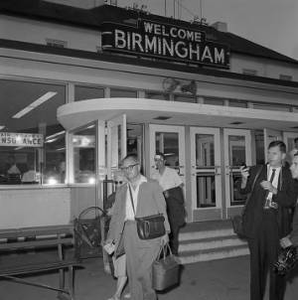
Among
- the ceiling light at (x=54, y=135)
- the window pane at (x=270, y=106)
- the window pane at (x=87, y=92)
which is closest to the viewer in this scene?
the ceiling light at (x=54, y=135)

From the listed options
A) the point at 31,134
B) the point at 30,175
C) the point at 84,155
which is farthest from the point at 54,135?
the point at 30,175

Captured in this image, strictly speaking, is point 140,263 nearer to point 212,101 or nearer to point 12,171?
point 12,171

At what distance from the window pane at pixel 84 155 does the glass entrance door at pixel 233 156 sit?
3.42 m

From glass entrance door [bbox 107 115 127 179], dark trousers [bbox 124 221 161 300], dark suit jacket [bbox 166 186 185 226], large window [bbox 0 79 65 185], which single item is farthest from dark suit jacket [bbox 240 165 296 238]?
large window [bbox 0 79 65 185]

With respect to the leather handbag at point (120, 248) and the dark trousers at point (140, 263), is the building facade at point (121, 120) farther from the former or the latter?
the dark trousers at point (140, 263)

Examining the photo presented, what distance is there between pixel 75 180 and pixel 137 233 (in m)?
4.87

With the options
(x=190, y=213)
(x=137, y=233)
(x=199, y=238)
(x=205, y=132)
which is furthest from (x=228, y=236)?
(x=137, y=233)

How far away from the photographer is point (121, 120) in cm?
704

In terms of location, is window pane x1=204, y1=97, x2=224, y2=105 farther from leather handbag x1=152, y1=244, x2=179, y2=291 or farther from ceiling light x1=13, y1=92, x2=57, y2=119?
leather handbag x1=152, y1=244, x2=179, y2=291

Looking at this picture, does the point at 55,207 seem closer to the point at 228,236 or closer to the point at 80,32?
the point at 228,236

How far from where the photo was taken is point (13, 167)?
27.0 feet

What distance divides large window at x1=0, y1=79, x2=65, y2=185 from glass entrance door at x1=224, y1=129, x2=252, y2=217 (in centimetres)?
402

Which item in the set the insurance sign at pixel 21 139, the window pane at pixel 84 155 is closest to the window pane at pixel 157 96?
the window pane at pixel 84 155

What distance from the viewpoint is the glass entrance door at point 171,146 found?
8.93 meters
